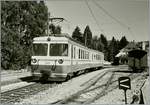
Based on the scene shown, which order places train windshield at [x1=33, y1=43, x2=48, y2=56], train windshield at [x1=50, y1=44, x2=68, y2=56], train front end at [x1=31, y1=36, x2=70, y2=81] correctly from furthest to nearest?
train windshield at [x1=33, y1=43, x2=48, y2=56], train windshield at [x1=50, y1=44, x2=68, y2=56], train front end at [x1=31, y1=36, x2=70, y2=81]

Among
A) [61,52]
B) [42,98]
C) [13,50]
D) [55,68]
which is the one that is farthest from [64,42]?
[13,50]

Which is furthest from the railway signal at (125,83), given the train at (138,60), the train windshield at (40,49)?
the train at (138,60)

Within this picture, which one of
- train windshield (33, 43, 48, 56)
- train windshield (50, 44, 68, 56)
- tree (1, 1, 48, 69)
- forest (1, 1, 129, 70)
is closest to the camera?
train windshield (50, 44, 68, 56)

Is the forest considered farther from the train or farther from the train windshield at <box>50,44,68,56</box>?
the train windshield at <box>50,44,68,56</box>

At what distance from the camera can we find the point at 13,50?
26.3 metres

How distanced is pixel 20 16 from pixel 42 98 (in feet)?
68.5

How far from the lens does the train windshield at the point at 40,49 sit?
14648 mm

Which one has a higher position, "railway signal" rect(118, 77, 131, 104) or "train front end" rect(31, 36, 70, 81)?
"train front end" rect(31, 36, 70, 81)

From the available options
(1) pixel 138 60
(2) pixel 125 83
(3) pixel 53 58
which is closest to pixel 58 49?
(3) pixel 53 58

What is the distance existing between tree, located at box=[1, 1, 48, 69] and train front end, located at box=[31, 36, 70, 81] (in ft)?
36.9

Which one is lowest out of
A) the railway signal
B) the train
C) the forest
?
the railway signal

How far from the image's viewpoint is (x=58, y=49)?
14.5 metres

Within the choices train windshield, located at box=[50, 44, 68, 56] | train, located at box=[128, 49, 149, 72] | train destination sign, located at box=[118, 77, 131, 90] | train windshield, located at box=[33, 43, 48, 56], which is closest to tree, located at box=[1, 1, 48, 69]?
train, located at box=[128, 49, 149, 72]

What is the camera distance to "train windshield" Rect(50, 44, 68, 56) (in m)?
14.4
